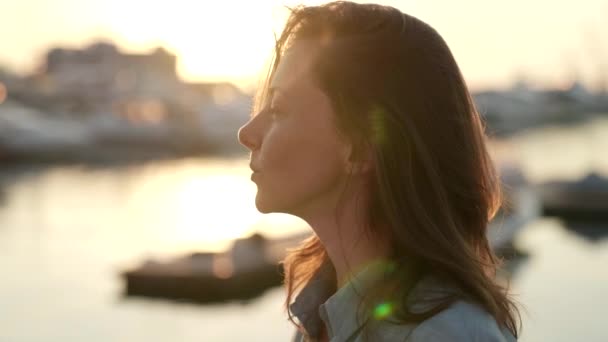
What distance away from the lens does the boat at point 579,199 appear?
16.2m

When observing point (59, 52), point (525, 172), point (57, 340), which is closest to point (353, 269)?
point (57, 340)

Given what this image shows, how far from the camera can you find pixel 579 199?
16703 millimetres

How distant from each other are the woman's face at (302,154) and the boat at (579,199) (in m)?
15.7

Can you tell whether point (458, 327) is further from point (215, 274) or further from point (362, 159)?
point (215, 274)

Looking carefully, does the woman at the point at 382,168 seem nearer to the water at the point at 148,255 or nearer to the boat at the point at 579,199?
the water at the point at 148,255

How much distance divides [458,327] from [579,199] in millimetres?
16554

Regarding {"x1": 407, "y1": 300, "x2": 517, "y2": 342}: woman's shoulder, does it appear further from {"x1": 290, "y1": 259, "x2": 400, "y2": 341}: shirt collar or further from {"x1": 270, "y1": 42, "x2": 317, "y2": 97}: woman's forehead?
{"x1": 270, "y1": 42, "x2": 317, "y2": 97}: woman's forehead

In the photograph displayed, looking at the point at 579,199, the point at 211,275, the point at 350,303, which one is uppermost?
the point at 350,303

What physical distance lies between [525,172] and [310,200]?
1878 cm

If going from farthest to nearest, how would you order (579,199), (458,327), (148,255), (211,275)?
1. (579,199)
2. (148,255)
3. (211,275)
4. (458,327)

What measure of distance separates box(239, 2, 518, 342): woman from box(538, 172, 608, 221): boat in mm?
15655

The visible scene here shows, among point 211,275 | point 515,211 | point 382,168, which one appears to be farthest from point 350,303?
point 515,211

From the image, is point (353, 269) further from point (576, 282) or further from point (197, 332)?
point (576, 282)

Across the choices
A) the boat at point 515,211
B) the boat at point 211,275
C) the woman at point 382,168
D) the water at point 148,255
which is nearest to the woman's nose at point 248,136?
the woman at point 382,168
